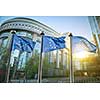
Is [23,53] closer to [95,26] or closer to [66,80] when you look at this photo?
[66,80]

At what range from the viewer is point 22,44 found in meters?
2.23

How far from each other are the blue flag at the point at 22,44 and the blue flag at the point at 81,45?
53 centimetres

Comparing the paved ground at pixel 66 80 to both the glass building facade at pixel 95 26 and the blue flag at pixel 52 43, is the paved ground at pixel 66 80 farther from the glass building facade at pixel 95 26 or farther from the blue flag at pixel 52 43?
the glass building facade at pixel 95 26

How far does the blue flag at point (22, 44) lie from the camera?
2.21 metres

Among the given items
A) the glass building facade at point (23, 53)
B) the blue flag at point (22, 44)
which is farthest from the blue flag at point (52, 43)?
the blue flag at point (22, 44)

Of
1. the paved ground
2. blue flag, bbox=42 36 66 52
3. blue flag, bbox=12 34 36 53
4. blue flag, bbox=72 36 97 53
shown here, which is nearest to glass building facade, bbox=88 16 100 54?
blue flag, bbox=72 36 97 53

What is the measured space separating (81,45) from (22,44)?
30.4 inches

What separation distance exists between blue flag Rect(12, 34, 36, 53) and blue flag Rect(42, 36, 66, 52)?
0.52 feet

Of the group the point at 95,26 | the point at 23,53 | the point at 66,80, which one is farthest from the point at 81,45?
the point at 23,53

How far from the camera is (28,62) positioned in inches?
84.4

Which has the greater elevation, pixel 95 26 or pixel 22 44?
pixel 95 26
